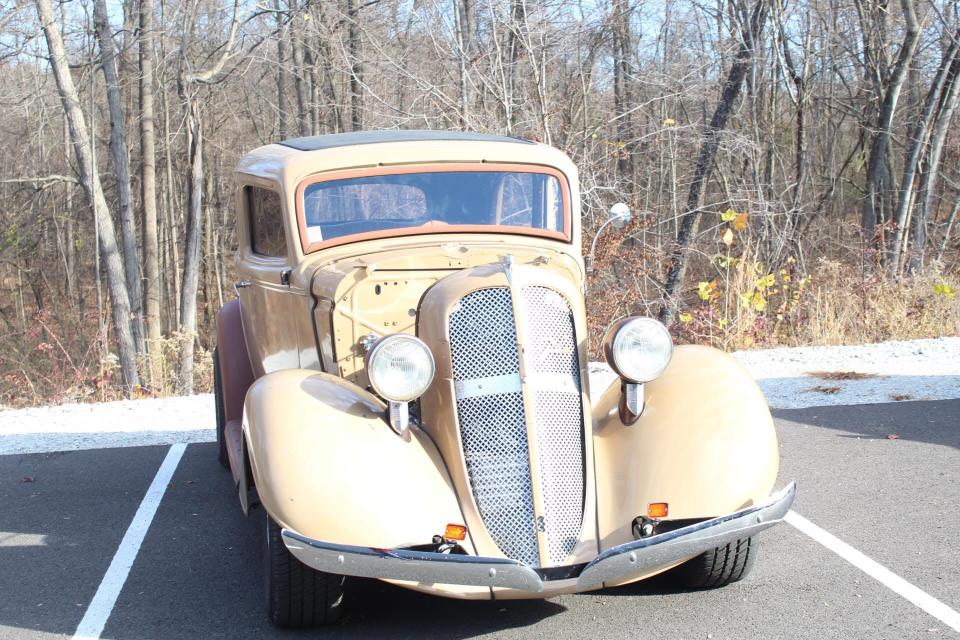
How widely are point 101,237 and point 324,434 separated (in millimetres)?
14849

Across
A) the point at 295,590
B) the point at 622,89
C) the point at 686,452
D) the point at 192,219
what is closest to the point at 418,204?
the point at 686,452

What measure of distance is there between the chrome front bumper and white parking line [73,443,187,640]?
4.02ft

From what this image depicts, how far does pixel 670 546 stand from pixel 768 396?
4.97 m

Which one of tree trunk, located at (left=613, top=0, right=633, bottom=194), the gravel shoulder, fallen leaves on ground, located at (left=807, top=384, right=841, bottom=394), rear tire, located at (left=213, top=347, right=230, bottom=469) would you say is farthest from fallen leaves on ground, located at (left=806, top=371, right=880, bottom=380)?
rear tire, located at (left=213, top=347, right=230, bottom=469)

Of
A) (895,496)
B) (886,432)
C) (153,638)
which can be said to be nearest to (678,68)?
(886,432)

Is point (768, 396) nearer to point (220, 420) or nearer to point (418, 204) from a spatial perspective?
point (418, 204)

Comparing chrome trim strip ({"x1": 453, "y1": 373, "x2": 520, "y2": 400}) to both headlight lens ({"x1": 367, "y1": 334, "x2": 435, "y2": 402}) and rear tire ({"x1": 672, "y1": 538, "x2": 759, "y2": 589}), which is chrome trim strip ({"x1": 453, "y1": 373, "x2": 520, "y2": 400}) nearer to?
headlight lens ({"x1": 367, "y1": 334, "x2": 435, "y2": 402})

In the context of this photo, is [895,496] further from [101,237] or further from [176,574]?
[101,237]

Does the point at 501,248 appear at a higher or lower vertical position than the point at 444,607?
higher

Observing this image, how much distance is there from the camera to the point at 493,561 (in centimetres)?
325

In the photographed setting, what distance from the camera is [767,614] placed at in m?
3.87

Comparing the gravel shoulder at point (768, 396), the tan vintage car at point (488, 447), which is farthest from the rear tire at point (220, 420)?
the tan vintage car at point (488, 447)

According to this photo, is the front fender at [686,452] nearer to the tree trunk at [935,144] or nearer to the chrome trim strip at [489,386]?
the chrome trim strip at [489,386]

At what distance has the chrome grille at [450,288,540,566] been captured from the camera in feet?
11.8
